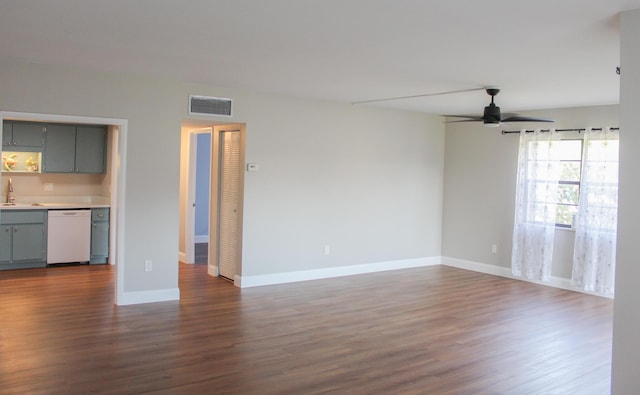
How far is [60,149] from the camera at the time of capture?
25.5 feet

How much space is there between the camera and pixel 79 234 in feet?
25.5

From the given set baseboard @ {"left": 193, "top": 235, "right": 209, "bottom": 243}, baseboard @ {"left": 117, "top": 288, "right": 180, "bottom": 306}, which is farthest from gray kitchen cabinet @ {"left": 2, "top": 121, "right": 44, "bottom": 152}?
baseboard @ {"left": 193, "top": 235, "right": 209, "bottom": 243}

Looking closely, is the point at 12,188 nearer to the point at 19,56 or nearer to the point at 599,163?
the point at 19,56

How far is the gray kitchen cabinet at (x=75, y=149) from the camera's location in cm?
771

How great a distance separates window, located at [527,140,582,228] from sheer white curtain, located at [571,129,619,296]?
0.95ft

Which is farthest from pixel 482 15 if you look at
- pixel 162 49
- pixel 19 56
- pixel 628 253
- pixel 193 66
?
pixel 19 56

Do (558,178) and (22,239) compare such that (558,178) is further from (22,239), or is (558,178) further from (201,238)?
(22,239)

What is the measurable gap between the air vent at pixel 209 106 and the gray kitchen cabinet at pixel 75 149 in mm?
2657

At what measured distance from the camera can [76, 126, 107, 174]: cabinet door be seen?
7906 mm

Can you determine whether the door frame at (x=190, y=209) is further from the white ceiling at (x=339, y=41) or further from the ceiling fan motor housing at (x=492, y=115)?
the ceiling fan motor housing at (x=492, y=115)

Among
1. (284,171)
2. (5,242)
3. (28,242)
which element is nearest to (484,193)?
(284,171)

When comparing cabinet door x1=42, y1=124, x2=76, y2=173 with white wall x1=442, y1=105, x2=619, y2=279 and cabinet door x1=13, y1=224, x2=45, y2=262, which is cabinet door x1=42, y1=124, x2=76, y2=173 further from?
white wall x1=442, y1=105, x2=619, y2=279

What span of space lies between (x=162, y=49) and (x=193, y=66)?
0.69 meters

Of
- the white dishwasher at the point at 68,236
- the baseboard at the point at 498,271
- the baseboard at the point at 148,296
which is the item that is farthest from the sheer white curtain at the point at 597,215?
the white dishwasher at the point at 68,236
